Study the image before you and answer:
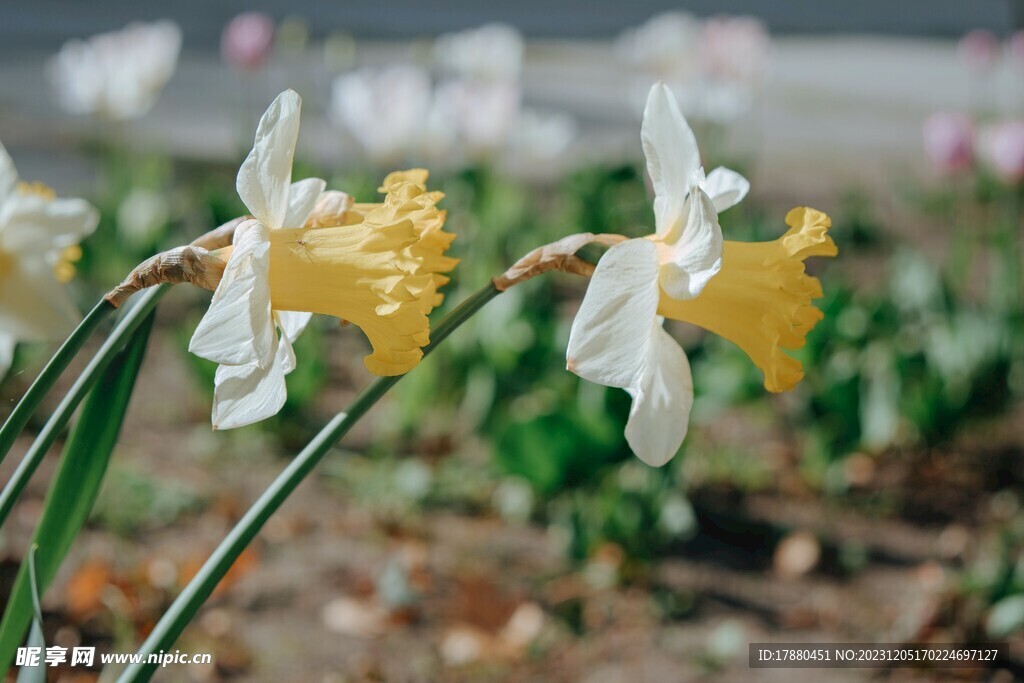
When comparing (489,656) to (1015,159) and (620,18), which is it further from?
(620,18)

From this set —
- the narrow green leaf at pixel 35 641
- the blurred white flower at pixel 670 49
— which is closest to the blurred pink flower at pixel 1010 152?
the blurred white flower at pixel 670 49

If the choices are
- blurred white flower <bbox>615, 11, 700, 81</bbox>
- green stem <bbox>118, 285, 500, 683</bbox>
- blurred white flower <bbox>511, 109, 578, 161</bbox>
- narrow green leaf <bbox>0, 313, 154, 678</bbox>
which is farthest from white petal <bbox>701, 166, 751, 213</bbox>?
blurred white flower <bbox>615, 11, 700, 81</bbox>

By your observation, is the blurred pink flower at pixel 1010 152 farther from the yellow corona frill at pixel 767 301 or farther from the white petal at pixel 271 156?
the white petal at pixel 271 156

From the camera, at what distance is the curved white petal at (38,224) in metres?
0.75

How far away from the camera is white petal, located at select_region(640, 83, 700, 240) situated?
67cm

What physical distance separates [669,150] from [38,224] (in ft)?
1.40

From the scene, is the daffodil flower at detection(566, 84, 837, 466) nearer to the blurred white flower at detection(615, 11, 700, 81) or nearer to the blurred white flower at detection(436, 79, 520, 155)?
the blurred white flower at detection(436, 79, 520, 155)

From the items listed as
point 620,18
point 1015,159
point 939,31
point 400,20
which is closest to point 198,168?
point 1015,159

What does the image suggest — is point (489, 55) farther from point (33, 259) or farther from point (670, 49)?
point (33, 259)

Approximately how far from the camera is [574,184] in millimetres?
2736

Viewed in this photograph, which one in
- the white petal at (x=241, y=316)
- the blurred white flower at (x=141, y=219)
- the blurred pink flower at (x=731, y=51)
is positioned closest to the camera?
the white petal at (x=241, y=316)

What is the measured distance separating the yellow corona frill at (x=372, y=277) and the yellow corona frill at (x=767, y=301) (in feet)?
0.50

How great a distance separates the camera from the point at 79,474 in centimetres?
76

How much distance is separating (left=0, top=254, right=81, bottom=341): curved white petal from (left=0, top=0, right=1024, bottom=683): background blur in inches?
30.1
